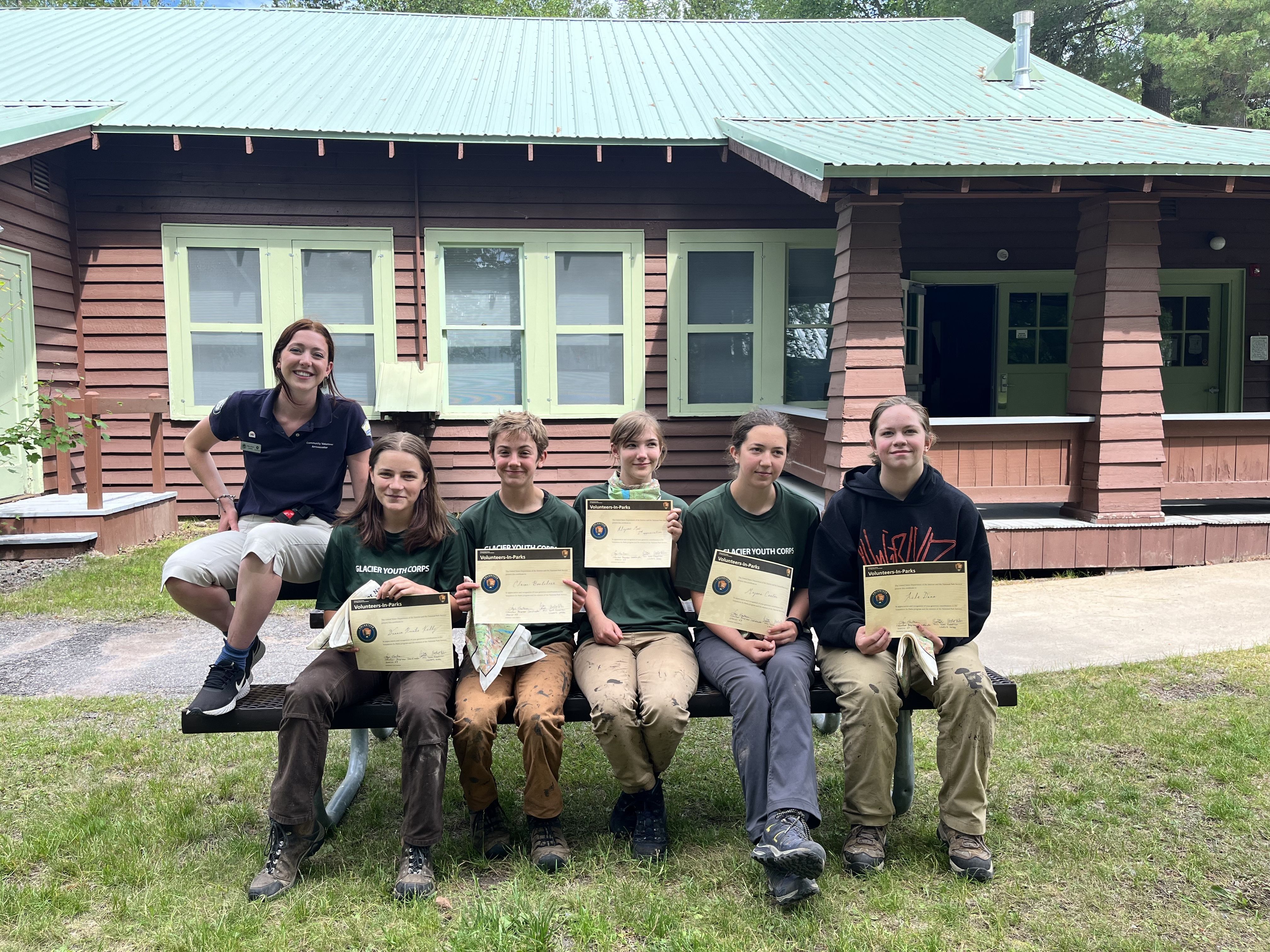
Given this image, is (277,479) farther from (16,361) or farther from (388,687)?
(16,361)

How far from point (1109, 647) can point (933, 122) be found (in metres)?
5.24

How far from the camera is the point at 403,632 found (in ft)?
8.94

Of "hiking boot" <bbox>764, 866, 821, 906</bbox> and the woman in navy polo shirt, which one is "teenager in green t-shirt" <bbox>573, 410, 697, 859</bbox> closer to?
"hiking boot" <bbox>764, 866, 821, 906</bbox>

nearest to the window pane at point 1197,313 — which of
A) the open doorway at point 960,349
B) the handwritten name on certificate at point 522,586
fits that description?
the open doorway at point 960,349

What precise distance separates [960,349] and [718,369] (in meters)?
3.20

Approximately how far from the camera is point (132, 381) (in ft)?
26.9

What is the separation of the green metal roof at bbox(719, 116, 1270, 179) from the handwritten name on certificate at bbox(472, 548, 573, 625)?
156 inches

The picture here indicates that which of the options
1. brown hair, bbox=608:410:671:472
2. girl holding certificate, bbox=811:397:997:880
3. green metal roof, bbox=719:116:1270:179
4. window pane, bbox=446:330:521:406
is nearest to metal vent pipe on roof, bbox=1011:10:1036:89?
green metal roof, bbox=719:116:1270:179

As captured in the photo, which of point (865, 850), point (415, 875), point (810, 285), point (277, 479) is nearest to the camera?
point (415, 875)

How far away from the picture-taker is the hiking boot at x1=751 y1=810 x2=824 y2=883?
2346 mm

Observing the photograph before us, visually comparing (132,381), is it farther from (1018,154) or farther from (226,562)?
(1018,154)

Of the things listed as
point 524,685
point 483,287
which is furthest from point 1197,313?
point 524,685

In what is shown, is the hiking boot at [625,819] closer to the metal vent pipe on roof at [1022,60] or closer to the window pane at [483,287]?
the window pane at [483,287]

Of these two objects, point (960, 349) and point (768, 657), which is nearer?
point (768, 657)
